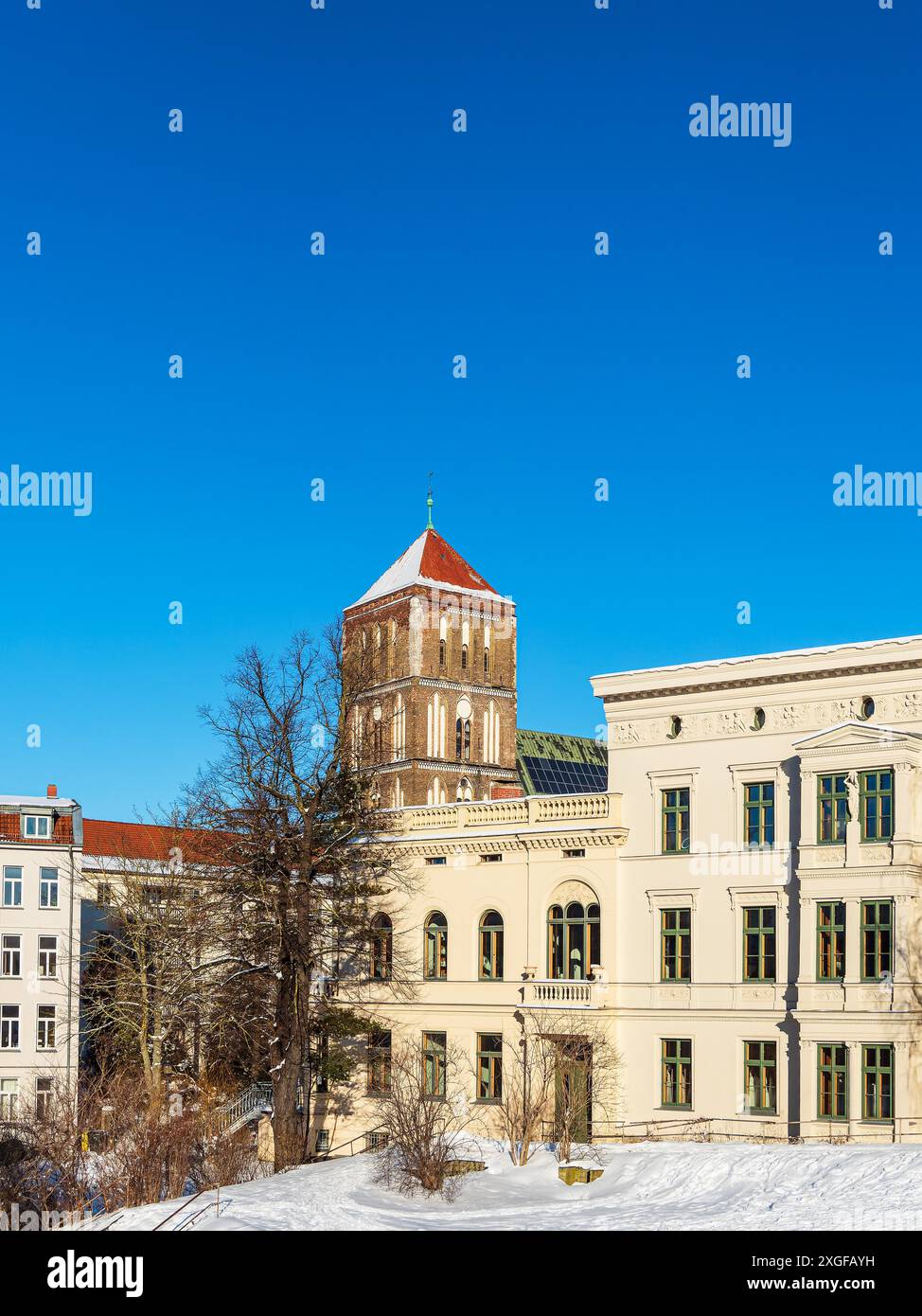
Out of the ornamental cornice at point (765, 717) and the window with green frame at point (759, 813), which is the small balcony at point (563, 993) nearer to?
the window with green frame at point (759, 813)

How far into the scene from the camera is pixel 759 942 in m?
43.0

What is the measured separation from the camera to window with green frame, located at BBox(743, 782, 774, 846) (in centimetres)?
4300

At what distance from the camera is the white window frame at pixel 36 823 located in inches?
2453

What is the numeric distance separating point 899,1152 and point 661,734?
1513 cm

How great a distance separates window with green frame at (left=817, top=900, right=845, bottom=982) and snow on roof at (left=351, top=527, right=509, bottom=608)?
5951 cm

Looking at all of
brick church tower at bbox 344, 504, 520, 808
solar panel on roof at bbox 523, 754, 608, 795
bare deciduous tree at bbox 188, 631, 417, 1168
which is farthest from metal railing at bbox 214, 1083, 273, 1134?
solar panel on roof at bbox 523, 754, 608, 795

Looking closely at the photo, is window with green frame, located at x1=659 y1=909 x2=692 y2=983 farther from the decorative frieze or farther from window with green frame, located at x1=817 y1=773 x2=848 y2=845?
window with green frame, located at x1=817 y1=773 x2=848 y2=845

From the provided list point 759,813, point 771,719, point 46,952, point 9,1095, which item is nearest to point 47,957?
point 46,952

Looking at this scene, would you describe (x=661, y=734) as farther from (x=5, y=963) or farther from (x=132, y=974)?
(x=5, y=963)

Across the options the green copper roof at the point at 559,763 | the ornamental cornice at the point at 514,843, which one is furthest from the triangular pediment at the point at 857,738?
the green copper roof at the point at 559,763

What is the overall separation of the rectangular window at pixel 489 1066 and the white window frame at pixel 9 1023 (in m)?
20.4
